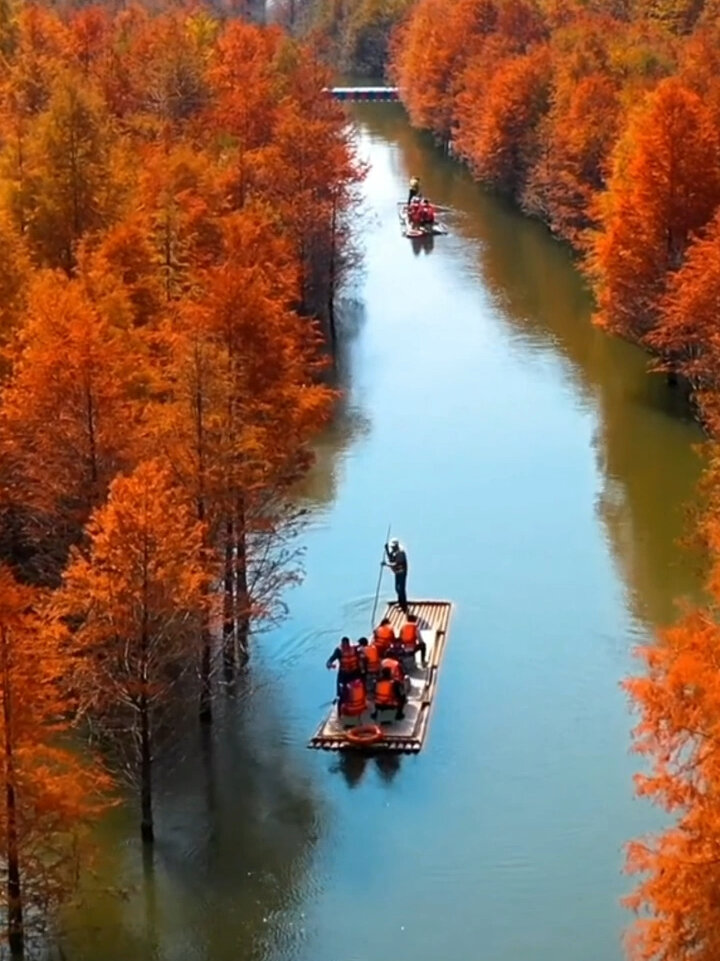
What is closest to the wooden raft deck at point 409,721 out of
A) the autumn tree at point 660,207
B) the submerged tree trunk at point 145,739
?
the submerged tree trunk at point 145,739

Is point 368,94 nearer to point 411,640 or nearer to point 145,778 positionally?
point 411,640

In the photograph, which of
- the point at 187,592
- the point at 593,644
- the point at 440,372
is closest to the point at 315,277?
the point at 440,372

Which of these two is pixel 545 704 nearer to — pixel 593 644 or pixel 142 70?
pixel 593 644

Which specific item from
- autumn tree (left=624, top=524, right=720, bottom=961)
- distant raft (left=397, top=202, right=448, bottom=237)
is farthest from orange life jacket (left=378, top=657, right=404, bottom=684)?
distant raft (left=397, top=202, right=448, bottom=237)

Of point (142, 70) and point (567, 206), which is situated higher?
point (142, 70)

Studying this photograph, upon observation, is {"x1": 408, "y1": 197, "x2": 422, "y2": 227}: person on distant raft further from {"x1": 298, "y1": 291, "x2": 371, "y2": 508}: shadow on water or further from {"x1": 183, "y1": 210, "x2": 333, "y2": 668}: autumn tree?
{"x1": 183, "y1": 210, "x2": 333, "y2": 668}: autumn tree

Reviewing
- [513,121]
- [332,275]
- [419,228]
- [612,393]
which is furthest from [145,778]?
[513,121]

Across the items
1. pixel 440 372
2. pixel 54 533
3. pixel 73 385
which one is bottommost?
pixel 440 372
